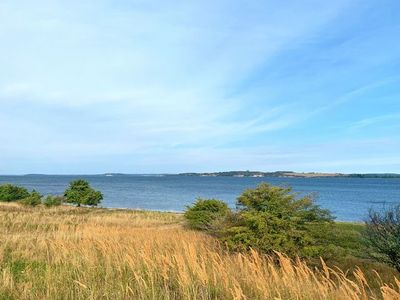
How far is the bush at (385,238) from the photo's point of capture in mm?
12531

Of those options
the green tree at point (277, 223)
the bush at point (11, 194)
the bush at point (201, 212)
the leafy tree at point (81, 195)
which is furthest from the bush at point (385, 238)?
the bush at point (11, 194)

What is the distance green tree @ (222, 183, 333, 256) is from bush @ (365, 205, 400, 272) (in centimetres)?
142

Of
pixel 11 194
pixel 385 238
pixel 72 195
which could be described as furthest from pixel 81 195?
pixel 385 238

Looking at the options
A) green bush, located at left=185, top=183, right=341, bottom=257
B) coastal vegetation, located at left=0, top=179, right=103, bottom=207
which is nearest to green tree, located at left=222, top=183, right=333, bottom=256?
green bush, located at left=185, top=183, right=341, bottom=257

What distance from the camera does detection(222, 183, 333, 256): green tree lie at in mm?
12602

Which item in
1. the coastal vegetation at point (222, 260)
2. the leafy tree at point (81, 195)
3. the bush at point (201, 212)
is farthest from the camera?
the leafy tree at point (81, 195)

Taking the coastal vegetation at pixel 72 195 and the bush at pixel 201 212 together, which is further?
the coastal vegetation at pixel 72 195

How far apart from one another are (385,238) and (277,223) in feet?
11.4

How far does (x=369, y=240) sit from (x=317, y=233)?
205cm

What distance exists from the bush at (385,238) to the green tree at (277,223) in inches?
56.1

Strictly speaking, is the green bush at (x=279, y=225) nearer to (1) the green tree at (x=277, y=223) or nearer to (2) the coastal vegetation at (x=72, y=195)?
(1) the green tree at (x=277, y=223)

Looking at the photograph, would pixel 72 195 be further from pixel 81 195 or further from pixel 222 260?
pixel 222 260

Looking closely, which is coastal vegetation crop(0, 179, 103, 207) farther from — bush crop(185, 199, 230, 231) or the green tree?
the green tree

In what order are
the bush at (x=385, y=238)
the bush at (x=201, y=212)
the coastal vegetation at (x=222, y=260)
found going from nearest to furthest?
the coastal vegetation at (x=222, y=260) → the bush at (x=385, y=238) → the bush at (x=201, y=212)
